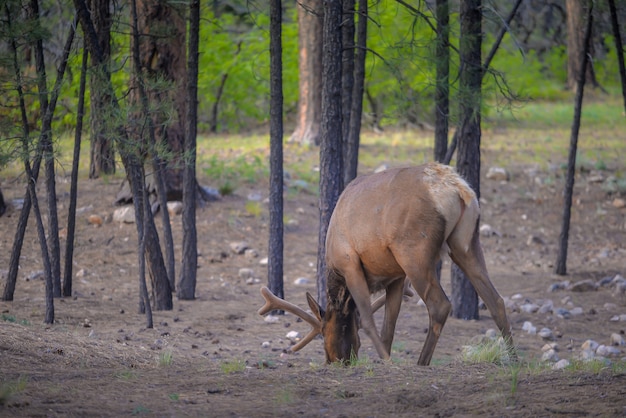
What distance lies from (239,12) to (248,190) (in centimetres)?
1353

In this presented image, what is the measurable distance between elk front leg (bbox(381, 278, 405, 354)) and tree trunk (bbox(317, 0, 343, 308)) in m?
1.64

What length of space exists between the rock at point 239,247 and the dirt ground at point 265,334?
132 millimetres

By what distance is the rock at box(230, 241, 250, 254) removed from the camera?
16094mm

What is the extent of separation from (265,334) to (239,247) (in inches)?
216

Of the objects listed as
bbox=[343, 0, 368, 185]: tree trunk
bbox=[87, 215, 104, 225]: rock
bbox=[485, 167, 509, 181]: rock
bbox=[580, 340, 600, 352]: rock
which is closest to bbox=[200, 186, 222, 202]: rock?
bbox=[87, 215, 104, 225]: rock

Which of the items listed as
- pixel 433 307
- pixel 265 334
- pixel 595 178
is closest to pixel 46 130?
pixel 265 334

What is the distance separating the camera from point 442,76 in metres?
11.7

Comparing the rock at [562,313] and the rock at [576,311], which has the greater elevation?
the rock at [562,313]

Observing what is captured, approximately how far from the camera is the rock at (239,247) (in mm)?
16094

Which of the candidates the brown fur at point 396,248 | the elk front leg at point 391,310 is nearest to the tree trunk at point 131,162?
the brown fur at point 396,248

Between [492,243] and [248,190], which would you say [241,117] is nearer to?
[248,190]

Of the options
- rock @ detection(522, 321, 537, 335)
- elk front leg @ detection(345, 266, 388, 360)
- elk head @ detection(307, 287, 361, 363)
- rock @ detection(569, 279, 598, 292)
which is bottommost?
rock @ detection(569, 279, 598, 292)

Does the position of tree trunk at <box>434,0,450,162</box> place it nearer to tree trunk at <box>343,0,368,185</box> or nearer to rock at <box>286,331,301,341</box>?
tree trunk at <box>343,0,368,185</box>

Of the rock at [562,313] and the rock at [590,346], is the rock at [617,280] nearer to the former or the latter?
the rock at [562,313]
